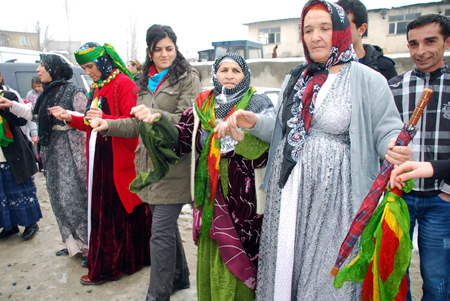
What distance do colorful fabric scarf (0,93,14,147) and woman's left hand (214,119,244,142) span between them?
10.3 feet

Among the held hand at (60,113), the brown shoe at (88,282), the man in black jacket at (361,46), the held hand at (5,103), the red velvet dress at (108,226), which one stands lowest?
the brown shoe at (88,282)

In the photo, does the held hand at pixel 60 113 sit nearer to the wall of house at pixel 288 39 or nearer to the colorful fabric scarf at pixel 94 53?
the colorful fabric scarf at pixel 94 53

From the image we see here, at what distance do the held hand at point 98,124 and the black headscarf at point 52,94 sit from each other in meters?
1.08

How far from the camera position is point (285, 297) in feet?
6.05

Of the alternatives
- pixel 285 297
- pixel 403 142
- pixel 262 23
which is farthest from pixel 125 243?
pixel 262 23

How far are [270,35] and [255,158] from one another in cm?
2829

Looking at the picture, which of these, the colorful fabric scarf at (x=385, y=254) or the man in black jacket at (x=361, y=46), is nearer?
the colorful fabric scarf at (x=385, y=254)

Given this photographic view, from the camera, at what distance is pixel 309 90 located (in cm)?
186

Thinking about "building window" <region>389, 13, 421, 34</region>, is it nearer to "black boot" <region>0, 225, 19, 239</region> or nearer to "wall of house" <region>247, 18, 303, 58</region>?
"wall of house" <region>247, 18, 303, 58</region>

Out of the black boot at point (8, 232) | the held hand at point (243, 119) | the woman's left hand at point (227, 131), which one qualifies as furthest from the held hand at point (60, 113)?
the black boot at point (8, 232)

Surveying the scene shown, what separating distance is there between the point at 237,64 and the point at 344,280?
1.45 metres

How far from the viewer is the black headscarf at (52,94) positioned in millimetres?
3314

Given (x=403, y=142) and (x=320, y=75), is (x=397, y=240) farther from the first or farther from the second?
(x=320, y=75)

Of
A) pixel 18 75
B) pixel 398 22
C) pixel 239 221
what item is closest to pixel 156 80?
pixel 239 221
